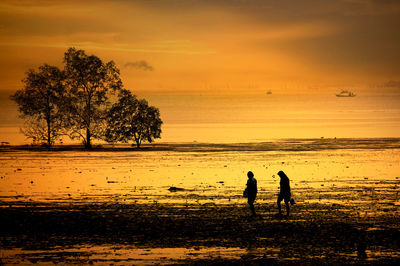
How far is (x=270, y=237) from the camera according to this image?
2161cm

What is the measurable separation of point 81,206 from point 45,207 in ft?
5.74

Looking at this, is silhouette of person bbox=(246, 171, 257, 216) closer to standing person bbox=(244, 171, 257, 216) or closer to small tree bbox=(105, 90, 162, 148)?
standing person bbox=(244, 171, 257, 216)

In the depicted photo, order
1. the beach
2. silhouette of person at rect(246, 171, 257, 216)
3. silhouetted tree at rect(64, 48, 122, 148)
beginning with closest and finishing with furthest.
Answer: the beach, silhouette of person at rect(246, 171, 257, 216), silhouetted tree at rect(64, 48, 122, 148)

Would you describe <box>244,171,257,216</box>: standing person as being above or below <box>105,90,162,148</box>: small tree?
below

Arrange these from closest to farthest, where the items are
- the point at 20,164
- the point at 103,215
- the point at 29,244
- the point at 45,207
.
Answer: the point at 29,244 → the point at 103,215 → the point at 45,207 → the point at 20,164

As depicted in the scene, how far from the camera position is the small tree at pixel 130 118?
7950cm

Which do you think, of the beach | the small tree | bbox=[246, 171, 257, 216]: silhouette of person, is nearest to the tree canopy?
the small tree

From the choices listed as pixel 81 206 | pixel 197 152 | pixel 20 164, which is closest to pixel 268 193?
pixel 81 206

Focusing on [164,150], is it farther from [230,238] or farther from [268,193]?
[230,238]

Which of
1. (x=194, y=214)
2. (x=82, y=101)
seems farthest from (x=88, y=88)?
(x=194, y=214)

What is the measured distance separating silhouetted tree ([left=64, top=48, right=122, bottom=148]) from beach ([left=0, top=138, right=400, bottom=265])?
22.5 m

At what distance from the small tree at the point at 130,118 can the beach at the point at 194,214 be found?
23410 mm

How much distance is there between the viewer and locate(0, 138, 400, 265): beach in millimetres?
19141

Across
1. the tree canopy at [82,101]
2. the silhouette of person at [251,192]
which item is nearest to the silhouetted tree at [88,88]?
the tree canopy at [82,101]
